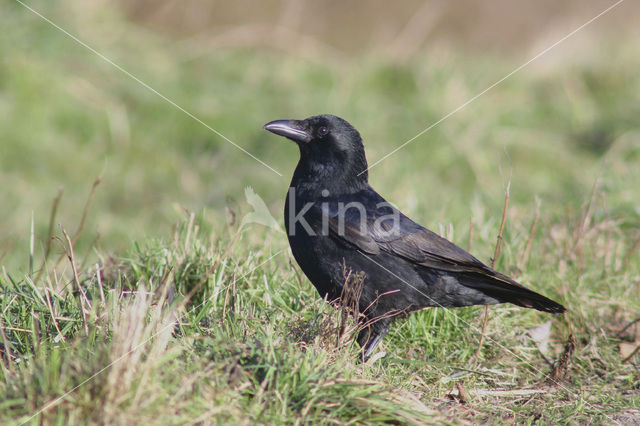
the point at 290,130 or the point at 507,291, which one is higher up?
the point at 290,130

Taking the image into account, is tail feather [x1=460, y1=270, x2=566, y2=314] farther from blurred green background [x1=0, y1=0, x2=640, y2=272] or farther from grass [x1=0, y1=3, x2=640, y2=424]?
blurred green background [x1=0, y1=0, x2=640, y2=272]

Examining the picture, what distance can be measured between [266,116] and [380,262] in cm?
454

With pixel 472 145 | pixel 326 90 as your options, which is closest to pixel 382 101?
pixel 326 90

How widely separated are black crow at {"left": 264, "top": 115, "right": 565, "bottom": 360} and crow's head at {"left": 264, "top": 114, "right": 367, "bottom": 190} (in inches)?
3.6

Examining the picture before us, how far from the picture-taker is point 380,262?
10.3 ft

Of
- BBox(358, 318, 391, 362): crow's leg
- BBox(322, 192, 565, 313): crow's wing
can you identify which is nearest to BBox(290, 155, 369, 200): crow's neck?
BBox(322, 192, 565, 313): crow's wing

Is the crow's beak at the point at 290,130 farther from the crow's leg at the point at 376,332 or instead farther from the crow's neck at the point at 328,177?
the crow's leg at the point at 376,332

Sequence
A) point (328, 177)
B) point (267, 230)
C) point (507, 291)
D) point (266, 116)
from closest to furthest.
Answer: point (507, 291) < point (328, 177) < point (267, 230) < point (266, 116)

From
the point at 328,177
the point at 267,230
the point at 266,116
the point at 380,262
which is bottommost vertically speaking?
the point at 267,230

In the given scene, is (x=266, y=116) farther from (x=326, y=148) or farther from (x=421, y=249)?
(x=421, y=249)

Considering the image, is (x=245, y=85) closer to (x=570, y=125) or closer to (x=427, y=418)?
(x=570, y=125)

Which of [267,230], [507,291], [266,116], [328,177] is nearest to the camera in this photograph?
[507,291]

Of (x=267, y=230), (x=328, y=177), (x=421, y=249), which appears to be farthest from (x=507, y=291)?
(x=267, y=230)

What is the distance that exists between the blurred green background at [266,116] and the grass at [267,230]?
0.03 meters
